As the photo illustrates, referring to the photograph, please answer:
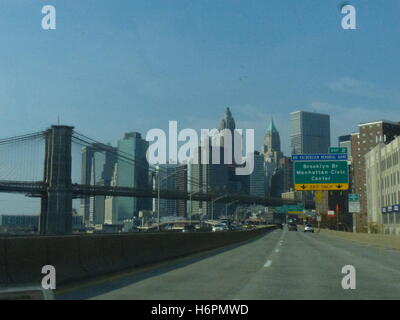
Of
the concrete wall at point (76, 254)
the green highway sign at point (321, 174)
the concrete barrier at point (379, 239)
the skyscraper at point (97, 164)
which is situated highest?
the skyscraper at point (97, 164)

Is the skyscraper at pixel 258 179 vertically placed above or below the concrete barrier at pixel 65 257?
above

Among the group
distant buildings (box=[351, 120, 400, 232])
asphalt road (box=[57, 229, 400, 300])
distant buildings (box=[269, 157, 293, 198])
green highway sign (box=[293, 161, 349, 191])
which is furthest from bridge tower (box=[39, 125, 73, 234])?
distant buildings (box=[351, 120, 400, 232])

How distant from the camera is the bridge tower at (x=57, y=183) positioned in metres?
66.9

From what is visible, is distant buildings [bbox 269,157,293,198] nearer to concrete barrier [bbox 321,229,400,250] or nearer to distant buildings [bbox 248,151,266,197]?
distant buildings [bbox 248,151,266,197]

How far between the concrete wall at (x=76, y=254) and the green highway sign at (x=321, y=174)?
1139 inches

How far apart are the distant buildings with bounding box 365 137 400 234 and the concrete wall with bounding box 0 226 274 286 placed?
76532mm

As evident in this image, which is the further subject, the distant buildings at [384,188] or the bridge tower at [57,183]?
the distant buildings at [384,188]

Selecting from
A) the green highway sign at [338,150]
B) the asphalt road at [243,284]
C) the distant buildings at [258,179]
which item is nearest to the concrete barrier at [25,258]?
the asphalt road at [243,284]

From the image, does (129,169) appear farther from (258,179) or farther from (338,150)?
(258,179)

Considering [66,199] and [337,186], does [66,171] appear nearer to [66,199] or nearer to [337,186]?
[66,199]

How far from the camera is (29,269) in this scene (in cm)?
1130
